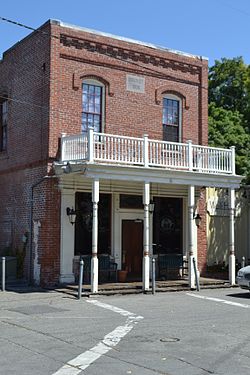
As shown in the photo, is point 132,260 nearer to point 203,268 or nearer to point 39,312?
point 203,268

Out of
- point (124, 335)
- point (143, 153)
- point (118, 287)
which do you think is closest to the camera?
point (124, 335)

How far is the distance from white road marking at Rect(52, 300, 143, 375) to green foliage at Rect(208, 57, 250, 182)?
1525 centimetres

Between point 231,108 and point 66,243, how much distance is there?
18101 mm

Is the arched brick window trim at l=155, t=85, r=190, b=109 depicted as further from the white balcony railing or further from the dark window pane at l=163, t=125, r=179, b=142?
the white balcony railing

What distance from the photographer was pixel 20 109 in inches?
850


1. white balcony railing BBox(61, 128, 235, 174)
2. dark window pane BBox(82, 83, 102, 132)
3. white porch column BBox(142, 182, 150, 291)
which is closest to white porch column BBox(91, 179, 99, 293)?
white balcony railing BBox(61, 128, 235, 174)

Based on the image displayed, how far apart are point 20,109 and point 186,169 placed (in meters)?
6.71

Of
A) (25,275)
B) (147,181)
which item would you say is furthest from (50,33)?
(25,275)

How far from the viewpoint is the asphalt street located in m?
8.17

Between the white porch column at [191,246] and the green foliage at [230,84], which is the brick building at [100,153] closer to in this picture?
the white porch column at [191,246]

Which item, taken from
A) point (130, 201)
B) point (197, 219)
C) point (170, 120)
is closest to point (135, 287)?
point (130, 201)

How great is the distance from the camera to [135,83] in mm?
21844

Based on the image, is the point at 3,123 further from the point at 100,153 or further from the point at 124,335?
the point at 124,335

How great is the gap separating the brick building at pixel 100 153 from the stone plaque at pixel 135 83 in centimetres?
5
